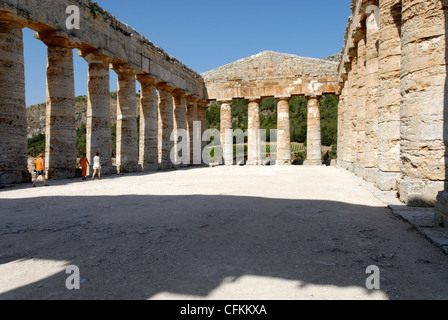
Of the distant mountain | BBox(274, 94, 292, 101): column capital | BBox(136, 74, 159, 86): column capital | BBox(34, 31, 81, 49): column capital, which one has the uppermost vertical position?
the distant mountain

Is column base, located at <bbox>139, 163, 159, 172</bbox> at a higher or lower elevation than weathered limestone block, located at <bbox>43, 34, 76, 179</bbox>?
lower

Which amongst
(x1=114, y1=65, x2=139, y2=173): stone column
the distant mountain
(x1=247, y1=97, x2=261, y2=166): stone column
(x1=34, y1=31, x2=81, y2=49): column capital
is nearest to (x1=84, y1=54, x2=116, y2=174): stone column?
(x1=114, y1=65, x2=139, y2=173): stone column

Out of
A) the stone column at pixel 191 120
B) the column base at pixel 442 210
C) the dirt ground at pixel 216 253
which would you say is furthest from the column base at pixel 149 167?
the column base at pixel 442 210

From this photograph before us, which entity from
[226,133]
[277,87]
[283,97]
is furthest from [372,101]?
[226,133]

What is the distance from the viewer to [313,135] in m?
24.0

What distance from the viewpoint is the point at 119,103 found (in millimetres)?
16594

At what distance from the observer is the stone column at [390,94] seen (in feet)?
26.7

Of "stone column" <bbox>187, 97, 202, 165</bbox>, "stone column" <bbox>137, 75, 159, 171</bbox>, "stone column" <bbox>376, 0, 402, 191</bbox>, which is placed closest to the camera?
"stone column" <bbox>376, 0, 402, 191</bbox>

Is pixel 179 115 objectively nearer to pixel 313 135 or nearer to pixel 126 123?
pixel 126 123

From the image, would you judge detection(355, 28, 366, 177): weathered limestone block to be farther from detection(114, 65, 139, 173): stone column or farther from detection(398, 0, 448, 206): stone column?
detection(114, 65, 139, 173): stone column

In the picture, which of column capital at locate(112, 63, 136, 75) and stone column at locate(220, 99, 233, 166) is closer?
column capital at locate(112, 63, 136, 75)

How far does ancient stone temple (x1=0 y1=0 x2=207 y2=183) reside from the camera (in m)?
10.6

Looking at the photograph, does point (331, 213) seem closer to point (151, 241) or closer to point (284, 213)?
point (284, 213)
